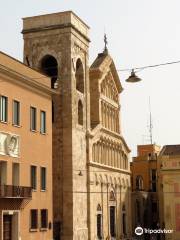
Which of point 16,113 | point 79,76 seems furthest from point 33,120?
point 79,76

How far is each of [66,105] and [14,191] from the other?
1521 cm

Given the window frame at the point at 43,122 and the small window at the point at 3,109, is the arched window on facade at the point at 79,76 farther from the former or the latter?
the small window at the point at 3,109

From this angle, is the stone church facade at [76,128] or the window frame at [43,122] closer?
the window frame at [43,122]

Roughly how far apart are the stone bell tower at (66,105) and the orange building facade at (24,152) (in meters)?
6.45

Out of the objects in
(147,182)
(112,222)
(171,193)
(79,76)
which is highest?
(79,76)

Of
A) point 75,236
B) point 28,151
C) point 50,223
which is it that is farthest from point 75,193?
point 28,151

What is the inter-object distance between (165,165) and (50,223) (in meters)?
24.4

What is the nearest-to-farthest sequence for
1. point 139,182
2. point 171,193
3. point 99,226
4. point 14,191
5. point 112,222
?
point 14,191 → point 99,226 → point 112,222 → point 171,193 → point 139,182

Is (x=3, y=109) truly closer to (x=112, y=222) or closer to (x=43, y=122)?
(x=43, y=122)

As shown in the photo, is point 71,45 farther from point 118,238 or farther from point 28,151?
point 118,238

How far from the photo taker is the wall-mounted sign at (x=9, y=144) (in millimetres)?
32594

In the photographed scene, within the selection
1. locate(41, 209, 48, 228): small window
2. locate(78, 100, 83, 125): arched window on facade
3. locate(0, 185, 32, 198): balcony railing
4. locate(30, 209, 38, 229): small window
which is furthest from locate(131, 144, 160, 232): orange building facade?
locate(0, 185, 32, 198): balcony railing

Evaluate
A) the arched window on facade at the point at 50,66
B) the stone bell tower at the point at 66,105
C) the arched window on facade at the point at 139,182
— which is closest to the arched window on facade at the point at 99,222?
the stone bell tower at the point at 66,105

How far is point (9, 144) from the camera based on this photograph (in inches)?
1312
